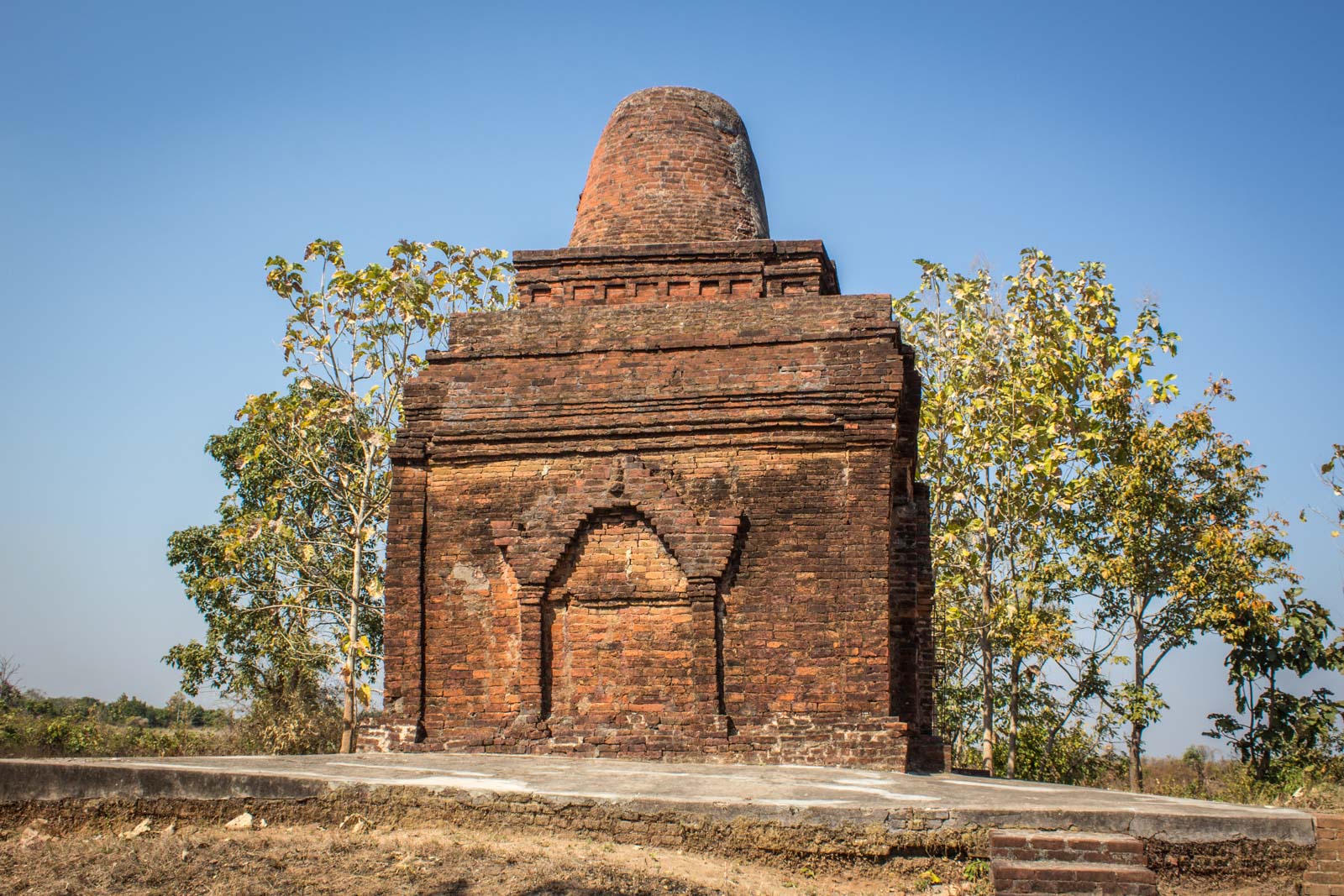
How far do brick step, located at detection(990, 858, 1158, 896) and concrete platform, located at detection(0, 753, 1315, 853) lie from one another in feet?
0.99

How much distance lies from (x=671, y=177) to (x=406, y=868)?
24.5ft

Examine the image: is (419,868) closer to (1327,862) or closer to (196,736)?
(1327,862)

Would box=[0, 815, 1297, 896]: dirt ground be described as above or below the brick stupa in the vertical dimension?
below

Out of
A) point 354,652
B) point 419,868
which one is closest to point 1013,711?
point 354,652

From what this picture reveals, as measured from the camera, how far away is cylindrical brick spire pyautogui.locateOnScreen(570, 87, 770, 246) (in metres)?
11.6

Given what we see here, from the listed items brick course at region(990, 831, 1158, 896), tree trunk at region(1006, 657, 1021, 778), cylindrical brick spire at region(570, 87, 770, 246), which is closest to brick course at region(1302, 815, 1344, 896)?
brick course at region(990, 831, 1158, 896)

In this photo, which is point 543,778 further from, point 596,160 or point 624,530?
point 596,160

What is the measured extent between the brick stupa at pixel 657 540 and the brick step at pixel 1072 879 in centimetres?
257

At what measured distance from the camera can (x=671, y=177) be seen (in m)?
11.9

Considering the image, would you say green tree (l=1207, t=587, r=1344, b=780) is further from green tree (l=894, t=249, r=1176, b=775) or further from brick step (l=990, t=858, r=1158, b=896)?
brick step (l=990, t=858, r=1158, b=896)

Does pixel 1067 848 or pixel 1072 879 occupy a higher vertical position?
pixel 1067 848

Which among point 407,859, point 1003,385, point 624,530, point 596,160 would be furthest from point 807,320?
point 1003,385

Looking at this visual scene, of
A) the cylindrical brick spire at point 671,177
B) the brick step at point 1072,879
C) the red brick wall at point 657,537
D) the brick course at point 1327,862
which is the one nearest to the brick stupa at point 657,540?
the red brick wall at point 657,537

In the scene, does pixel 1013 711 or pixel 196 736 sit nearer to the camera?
pixel 1013 711
